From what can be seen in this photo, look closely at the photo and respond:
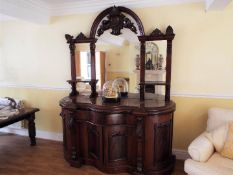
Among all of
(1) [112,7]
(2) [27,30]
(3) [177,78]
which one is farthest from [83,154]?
(2) [27,30]

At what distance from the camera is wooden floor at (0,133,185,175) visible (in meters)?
2.61

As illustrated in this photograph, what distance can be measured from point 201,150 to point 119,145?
0.97 m

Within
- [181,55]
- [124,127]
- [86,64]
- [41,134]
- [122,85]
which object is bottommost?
[41,134]

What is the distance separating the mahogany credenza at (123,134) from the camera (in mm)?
2354

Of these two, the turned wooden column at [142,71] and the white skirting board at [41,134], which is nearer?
the turned wooden column at [142,71]

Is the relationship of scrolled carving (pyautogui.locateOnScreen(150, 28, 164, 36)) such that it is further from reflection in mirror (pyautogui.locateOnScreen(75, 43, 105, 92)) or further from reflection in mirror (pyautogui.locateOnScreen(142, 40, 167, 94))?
reflection in mirror (pyautogui.locateOnScreen(75, 43, 105, 92))

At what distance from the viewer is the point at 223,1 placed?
6.89 feet

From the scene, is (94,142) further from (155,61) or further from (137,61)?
(155,61)

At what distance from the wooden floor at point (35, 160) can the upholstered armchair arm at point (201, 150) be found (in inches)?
26.7

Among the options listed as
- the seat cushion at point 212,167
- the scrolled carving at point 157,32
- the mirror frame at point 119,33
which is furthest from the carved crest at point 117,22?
the seat cushion at point 212,167

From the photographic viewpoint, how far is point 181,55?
272cm

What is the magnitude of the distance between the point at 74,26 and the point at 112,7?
0.78 meters

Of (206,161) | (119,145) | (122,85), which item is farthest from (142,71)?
(206,161)

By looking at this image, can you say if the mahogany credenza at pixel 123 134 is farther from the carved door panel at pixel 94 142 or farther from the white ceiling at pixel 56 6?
the white ceiling at pixel 56 6
